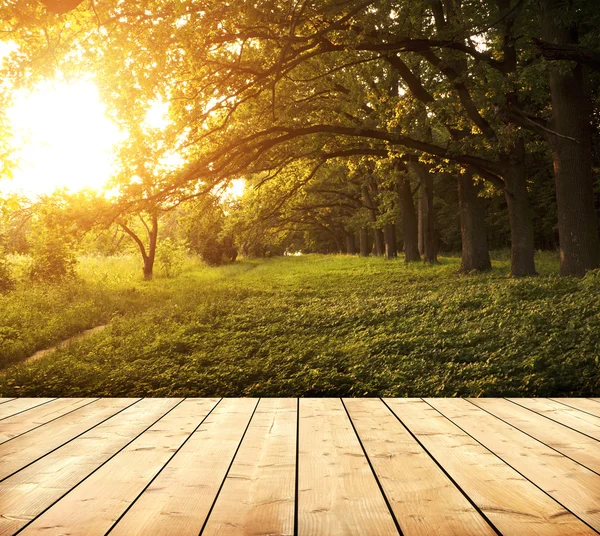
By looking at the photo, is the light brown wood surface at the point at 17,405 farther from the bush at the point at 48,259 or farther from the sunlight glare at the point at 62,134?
the bush at the point at 48,259

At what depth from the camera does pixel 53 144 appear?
666 centimetres

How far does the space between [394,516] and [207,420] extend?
1.83 m

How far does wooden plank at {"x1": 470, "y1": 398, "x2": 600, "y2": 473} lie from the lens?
281 centimetres

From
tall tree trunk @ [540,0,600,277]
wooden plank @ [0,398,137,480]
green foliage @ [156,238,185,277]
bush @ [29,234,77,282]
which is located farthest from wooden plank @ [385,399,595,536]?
green foliage @ [156,238,185,277]

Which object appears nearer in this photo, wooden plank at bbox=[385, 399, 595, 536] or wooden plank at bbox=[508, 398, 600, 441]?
wooden plank at bbox=[385, 399, 595, 536]

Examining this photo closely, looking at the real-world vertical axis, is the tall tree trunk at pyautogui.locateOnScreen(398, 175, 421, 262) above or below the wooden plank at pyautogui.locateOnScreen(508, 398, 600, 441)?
above

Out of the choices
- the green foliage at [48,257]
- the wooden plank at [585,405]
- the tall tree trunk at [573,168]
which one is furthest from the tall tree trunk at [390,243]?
the wooden plank at [585,405]

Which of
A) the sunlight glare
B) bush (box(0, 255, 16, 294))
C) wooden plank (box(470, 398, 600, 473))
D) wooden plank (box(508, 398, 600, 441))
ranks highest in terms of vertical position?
the sunlight glare

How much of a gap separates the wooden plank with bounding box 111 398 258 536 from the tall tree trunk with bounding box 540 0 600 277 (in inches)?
396

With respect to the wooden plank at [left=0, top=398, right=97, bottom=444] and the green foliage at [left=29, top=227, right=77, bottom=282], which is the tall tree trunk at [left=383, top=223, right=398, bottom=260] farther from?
the wooden plank at [left=0, top=398, right=97, bottom=444]

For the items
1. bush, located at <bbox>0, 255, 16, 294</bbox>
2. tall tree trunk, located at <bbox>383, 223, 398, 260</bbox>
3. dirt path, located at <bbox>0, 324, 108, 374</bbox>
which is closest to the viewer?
dirt path, located at <bbox>0, 324, 108, 374</bbox>

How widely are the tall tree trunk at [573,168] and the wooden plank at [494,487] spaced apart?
9296 millimetres

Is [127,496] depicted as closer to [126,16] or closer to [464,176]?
[126,16]

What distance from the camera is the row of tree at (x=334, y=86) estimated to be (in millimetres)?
8109
